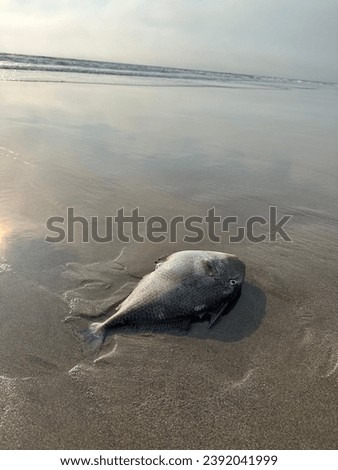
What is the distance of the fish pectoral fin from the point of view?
12.1 ft

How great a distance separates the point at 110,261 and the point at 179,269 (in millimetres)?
1030

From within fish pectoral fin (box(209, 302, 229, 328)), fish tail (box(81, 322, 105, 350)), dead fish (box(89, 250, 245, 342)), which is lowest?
fish tail (box(81, 322, 105, 350))

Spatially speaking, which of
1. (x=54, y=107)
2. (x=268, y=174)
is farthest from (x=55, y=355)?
(x=54, y=107)

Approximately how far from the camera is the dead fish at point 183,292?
3611 millimetres

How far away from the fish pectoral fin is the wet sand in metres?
0.06

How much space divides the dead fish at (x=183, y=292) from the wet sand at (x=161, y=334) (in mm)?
132

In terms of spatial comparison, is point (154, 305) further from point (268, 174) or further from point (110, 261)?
point (268, 174)

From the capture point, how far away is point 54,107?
13.1 meters

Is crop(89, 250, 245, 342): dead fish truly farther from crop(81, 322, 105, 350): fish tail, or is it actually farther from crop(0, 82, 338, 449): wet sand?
crop(0, 82, 338, 449): wet sand

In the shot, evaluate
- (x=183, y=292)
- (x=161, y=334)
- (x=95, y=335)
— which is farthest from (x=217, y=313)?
(x=95, y=335)

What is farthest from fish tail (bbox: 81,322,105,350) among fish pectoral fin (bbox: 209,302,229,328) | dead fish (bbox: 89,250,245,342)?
fish pectoral fin (bbox: 209,302,229,328)

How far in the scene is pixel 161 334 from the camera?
11.7ft

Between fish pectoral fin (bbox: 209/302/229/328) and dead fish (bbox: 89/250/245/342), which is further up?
dead fish (bbox: 89/250/245/342)

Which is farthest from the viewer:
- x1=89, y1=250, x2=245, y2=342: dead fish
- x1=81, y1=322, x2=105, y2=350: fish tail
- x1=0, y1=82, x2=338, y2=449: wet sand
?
x1=89, y1=250, x2=245, y2=342: dead fish
